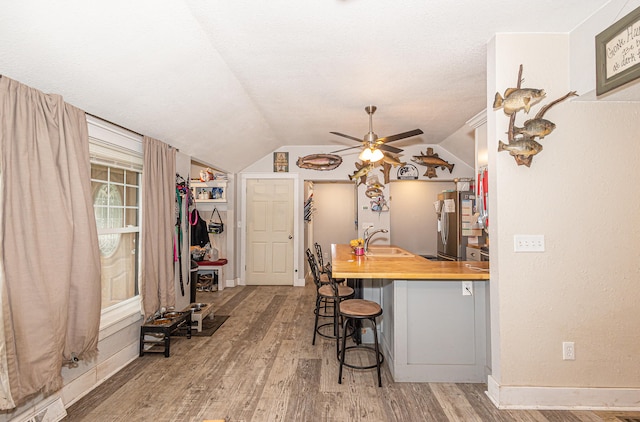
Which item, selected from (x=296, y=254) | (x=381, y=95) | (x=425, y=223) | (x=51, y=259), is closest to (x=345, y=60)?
(x=381, y=95)

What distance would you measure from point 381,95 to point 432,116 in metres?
1.12

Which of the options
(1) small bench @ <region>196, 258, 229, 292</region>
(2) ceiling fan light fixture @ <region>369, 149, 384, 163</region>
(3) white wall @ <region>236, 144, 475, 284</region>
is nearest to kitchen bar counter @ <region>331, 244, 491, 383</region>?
(2) ceiling fan light fixture @ <region>369, 149, 384, 163</region>

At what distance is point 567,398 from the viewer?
2.15 metres

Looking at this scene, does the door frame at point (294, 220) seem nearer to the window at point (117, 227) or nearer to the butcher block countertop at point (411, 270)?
the window at point (117, 227)

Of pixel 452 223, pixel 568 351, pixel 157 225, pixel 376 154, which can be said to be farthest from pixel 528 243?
pixel 157 225

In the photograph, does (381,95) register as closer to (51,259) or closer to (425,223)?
(51,259)

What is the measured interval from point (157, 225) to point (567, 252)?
349 cm

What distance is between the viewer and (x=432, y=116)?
4.12 metres

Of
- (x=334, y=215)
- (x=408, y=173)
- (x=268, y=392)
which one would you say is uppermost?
(x=408, y=173)

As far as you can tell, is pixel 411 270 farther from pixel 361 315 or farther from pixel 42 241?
pixel 42 241

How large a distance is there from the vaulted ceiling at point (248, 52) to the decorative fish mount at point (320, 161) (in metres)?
2.05

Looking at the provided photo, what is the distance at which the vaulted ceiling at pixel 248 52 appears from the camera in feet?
5.88

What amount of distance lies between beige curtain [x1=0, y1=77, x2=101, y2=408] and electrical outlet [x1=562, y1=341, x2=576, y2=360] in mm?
3310

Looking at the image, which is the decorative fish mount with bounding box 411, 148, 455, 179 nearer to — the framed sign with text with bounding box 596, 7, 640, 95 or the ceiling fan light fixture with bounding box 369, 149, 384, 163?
the ceiling fan light fixture with bounding box 369, 149, 384, 163
